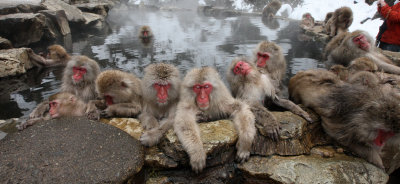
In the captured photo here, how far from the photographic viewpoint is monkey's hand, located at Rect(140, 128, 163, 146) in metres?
2.49

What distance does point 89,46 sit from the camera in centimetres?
879

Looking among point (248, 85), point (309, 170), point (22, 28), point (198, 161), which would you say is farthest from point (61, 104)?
point (22, 28)

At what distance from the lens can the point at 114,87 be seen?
9.84 feet

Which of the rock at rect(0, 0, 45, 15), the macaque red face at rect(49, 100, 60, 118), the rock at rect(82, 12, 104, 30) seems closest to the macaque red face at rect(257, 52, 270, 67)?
the macaque red face at rect(49, 100, 60, 118)

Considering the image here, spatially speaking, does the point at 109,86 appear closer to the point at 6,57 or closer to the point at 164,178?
the point at 164,178

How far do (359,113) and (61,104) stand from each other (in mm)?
3293

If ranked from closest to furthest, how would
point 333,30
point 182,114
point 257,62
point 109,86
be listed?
1. point 182,114
2. point 109,86
3. point 257,62
4. point 333,30

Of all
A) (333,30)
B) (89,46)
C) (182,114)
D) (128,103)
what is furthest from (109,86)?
(333,30)

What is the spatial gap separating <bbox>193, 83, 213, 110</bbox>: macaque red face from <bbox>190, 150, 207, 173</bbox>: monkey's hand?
517mm

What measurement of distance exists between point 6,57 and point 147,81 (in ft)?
15.3

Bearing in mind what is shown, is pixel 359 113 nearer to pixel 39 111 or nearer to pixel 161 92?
pixel 161 92

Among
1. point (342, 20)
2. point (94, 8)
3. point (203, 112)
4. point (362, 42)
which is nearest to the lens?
point (203, 112)

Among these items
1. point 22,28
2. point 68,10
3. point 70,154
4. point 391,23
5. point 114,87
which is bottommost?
point 70,154

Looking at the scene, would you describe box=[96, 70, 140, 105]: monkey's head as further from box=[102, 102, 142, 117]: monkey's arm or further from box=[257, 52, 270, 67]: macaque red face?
box=[257, 52, 270, 67]: macaque red face
